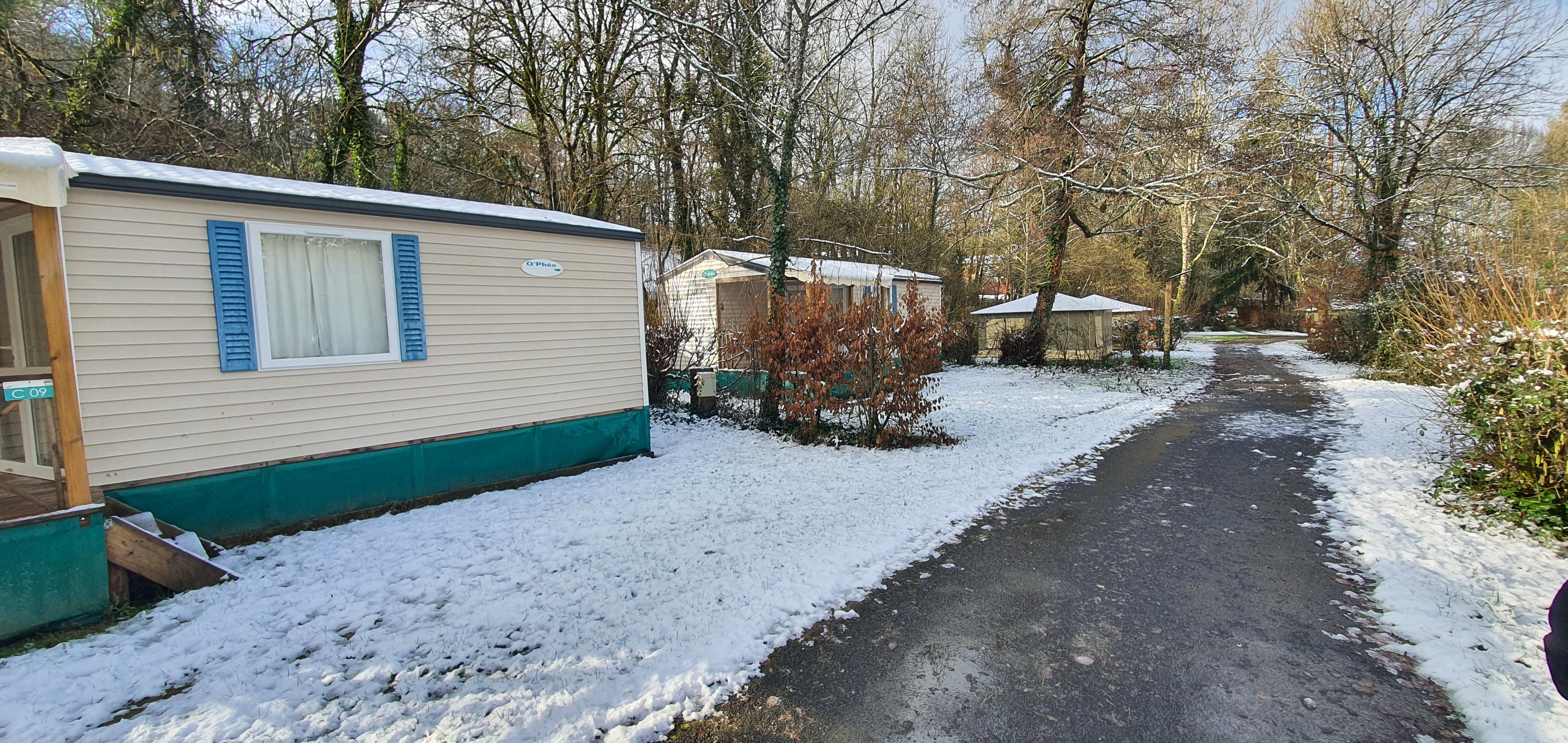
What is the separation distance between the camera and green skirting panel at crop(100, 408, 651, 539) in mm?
4242

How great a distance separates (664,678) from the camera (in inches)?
110

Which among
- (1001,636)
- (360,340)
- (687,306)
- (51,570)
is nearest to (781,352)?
(360,340)

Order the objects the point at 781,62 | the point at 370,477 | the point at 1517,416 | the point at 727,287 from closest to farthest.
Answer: the point at 1517,416, the point at 370,477, the point at 781,62, the point at 727,287

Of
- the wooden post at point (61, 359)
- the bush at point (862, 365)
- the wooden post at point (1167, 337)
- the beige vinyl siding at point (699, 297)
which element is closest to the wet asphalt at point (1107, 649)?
the bush at point (862, 365)

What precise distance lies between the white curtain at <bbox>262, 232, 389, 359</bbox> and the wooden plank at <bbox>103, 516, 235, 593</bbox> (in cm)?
152

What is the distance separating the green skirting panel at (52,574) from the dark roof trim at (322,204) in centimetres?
200

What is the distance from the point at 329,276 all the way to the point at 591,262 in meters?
2.21

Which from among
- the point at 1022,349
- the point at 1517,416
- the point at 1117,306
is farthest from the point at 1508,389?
the point at 1117,306

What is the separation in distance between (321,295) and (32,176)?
1.73 m

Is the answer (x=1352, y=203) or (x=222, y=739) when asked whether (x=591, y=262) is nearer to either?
(x=222, y=739)

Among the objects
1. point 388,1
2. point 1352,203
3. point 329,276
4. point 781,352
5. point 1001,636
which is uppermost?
point 388,1

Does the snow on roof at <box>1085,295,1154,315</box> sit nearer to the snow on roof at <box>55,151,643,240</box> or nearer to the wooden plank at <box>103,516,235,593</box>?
the snow on roof at <box>55,151,643,240</box>

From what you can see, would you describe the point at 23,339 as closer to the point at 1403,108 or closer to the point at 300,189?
the point at 300,189

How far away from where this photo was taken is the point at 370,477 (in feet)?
16.5
